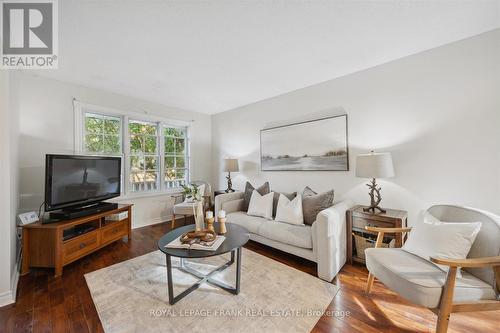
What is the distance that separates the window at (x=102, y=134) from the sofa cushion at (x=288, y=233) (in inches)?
118

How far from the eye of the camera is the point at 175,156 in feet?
14.4

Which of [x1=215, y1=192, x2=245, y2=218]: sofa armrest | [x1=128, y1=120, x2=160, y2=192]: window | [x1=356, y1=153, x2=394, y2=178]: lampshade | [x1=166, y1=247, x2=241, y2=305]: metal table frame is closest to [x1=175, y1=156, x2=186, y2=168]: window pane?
[x1=128, y1=120, x2=160, y2=192]: window

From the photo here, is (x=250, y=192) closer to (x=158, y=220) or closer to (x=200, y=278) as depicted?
(x=200, y=278)

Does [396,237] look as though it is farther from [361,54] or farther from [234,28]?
[234,28]

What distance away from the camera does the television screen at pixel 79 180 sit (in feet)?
7.52

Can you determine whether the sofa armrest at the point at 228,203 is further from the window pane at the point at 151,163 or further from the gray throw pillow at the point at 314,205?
the window pane at the point at 151,163

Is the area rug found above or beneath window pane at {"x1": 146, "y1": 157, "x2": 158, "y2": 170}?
beneath

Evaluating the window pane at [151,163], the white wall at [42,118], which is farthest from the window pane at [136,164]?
the white wall at [42,118]

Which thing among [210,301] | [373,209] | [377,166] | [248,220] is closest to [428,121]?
[377,166]

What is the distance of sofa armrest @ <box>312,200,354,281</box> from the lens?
78.2 inches

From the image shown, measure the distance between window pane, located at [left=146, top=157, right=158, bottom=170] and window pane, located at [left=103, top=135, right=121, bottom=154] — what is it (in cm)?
55

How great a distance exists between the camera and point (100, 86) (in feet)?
10.4

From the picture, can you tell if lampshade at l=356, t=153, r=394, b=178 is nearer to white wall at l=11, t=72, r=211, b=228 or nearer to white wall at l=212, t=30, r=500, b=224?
white wall at l=212, t=30, r=500, b=224

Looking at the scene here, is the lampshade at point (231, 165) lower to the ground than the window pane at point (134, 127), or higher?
lower
